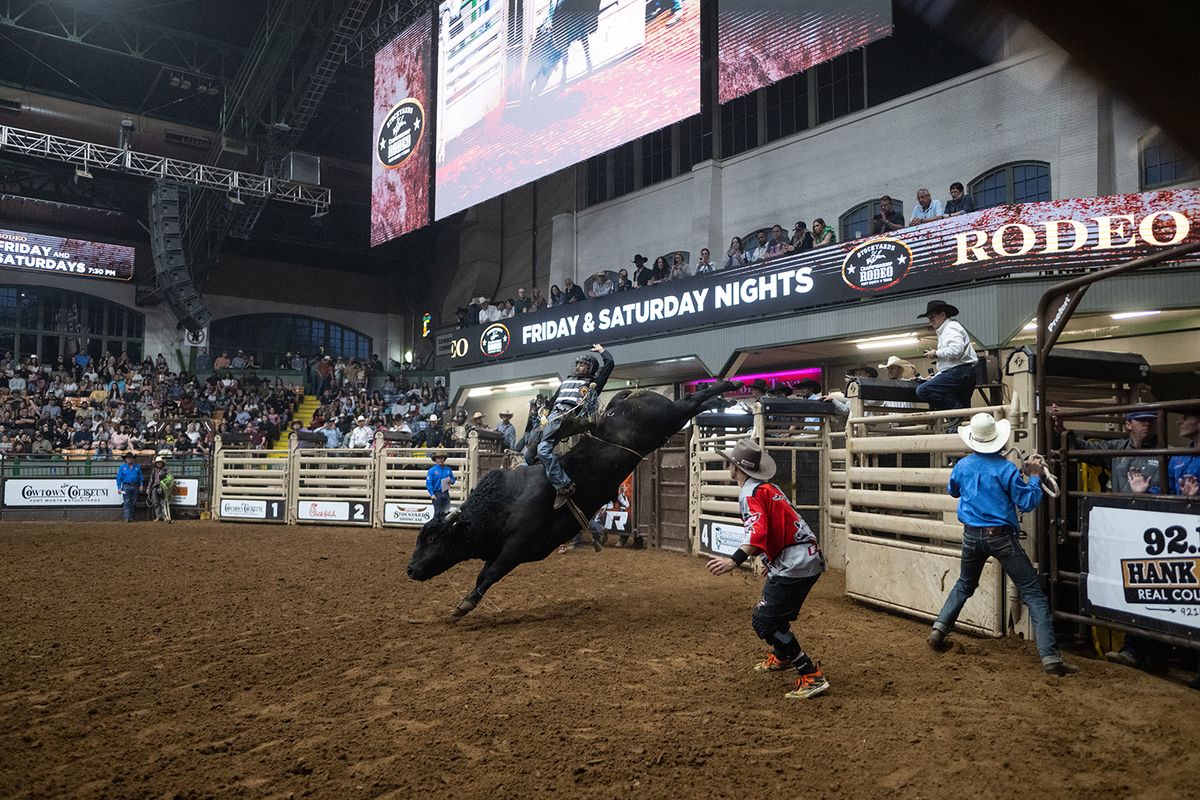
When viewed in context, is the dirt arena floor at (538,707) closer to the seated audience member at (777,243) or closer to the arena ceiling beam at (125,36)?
the seated audience member at (777,243)

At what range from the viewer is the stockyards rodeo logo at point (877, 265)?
14781mm

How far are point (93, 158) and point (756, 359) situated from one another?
22156mm

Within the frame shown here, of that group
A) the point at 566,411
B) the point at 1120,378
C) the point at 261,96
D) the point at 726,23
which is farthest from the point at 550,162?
the point at 1120,378

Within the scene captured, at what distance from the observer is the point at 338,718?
16.6 feet

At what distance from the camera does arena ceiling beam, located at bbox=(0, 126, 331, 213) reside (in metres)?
25.1

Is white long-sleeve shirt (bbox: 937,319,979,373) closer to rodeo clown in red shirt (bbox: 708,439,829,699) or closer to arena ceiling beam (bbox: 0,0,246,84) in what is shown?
rodeo clown in red shirt (bbox: 708,439,829,699)

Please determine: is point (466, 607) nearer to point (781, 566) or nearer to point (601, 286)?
point (781, 566)

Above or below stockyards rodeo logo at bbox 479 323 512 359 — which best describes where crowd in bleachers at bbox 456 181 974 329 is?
above

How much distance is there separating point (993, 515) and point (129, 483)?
19.8 metres

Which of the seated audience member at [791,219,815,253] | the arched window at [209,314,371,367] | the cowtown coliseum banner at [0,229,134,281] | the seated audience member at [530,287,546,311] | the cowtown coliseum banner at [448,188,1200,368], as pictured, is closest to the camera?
the cowtown coliseum banner at [448,188,1200,368]

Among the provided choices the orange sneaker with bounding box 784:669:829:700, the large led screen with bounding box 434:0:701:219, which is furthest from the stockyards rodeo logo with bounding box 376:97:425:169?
the orange sneaker with bounding box 784:669:829:700

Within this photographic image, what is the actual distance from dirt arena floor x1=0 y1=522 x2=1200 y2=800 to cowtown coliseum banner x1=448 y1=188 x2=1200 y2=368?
7989mm

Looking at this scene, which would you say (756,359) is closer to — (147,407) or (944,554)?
(944,554)

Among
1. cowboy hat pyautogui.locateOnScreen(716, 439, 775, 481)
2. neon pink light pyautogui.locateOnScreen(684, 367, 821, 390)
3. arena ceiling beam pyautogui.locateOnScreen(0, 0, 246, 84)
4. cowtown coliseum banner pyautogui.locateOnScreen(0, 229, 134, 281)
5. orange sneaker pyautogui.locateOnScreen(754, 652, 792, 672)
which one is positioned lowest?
orange sneaker pyautogui.locateOnScreen(754, 652, 792, 672)
